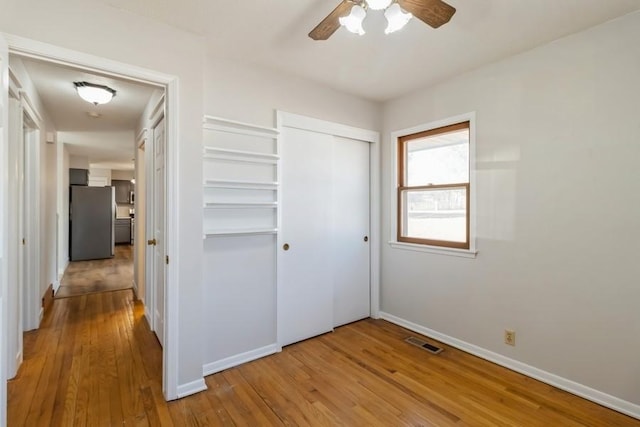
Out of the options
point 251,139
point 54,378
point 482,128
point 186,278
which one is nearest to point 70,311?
point 54,378

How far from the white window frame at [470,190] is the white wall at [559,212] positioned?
56 mm

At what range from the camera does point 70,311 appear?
12.6 ft

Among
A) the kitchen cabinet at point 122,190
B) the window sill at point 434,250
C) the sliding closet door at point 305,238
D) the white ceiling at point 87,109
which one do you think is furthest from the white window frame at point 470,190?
the kitchen cabinet at point 122,190

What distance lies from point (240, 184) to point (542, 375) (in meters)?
2.74

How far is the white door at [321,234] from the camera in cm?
291

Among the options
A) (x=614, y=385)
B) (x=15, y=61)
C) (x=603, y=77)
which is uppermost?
(x=15, y=61)

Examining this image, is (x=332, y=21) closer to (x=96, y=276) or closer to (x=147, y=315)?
(x=147, y=315)

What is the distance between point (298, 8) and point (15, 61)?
2.23m

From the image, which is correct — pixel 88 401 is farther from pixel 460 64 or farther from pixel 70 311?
pixel 460 64

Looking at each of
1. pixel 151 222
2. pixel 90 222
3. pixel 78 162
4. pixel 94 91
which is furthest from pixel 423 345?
pixel 78 162

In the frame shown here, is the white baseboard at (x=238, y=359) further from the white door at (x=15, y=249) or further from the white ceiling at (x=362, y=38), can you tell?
the white ceiling at (x=362, y=38)

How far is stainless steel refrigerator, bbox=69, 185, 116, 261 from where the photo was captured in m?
7.07

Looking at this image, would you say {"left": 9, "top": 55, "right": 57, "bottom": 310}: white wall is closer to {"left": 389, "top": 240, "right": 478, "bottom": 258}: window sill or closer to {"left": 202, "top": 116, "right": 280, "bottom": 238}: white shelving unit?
{"left": 202, "top": 116, "right": 280, "bottom": 238}: white shelving unit

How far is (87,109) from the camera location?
12.5ft
